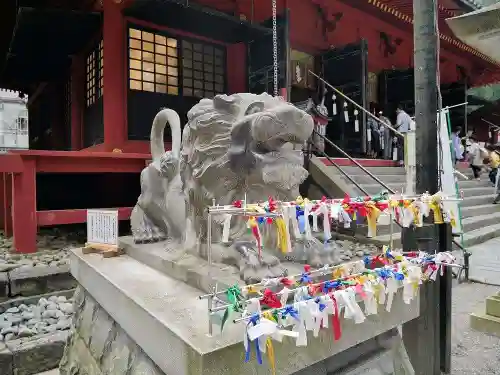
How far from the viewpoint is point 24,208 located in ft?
14.5

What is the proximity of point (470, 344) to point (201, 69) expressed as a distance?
21.2ft

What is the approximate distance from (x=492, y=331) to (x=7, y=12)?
9.27 metres

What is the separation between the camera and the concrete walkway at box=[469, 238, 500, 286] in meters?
4.28

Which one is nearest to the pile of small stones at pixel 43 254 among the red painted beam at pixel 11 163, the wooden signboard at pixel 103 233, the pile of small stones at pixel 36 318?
the pile of small stones at pixel 36 318

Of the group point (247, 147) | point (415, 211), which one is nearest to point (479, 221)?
point (415, 211)

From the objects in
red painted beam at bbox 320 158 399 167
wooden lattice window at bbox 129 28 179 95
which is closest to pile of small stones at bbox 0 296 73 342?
wooden lattice window at bbox 129 28 179 95

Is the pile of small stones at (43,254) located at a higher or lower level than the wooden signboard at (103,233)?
lower

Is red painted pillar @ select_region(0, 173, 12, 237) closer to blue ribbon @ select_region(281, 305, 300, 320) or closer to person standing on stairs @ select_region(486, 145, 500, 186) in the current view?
blue ribbon @ select_region(281, 305, 300, 320)

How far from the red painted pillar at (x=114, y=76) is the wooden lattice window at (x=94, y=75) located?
348 millimetres

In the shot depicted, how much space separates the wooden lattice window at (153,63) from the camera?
6.62 metres

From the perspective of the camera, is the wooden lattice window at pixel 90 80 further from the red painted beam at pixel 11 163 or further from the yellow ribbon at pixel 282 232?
the yellow ribbon at pixel 282 232

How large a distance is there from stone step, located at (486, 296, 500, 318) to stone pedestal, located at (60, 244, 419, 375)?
4.87 ft

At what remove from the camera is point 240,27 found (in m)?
6.86

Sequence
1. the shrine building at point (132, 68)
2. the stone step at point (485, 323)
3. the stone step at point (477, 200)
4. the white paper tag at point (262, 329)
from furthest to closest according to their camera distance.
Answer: the stone step at point (477, 200) → the shrine building at point (132, 68) → the stone step at point (485, 323) → the white paper tag at point (262, 329)
